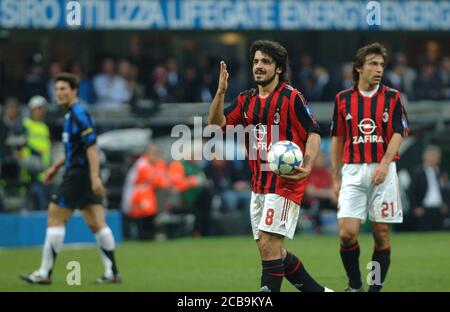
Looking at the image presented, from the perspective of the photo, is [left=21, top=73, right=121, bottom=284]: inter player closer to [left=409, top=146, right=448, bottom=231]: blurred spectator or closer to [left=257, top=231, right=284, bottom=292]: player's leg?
[left=257, top=231, right=284, bottom=292]: player's leg

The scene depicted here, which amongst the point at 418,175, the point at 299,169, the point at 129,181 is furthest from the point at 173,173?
the point at 299,169

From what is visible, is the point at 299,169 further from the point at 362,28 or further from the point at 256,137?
the point at 362,28

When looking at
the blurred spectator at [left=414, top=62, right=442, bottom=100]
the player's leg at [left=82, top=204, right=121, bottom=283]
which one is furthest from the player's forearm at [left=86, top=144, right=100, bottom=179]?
the blurred spectator at [left=414, top=62, right=442, bottom=100]

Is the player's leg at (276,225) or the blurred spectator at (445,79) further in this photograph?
the blurred spectator at (445,79)

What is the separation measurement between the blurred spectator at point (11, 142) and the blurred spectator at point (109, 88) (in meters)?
2.51

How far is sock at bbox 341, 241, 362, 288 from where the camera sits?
403 inches

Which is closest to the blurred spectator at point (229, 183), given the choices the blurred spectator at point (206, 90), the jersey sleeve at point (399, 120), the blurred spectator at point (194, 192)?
the blurred spectator at point (194, 192)

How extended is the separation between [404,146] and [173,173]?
16.2 feet

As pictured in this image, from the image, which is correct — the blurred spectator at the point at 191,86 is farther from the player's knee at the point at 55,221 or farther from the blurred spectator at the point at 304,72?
the player's knee at the point at 55,221

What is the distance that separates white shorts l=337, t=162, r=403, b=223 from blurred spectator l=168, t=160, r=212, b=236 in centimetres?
893

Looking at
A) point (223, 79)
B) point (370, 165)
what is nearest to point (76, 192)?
point (370, 165)

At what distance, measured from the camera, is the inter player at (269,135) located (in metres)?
8.88

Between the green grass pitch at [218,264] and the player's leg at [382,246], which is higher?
the player's leg at [382,246]

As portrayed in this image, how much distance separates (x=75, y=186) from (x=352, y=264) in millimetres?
3215
